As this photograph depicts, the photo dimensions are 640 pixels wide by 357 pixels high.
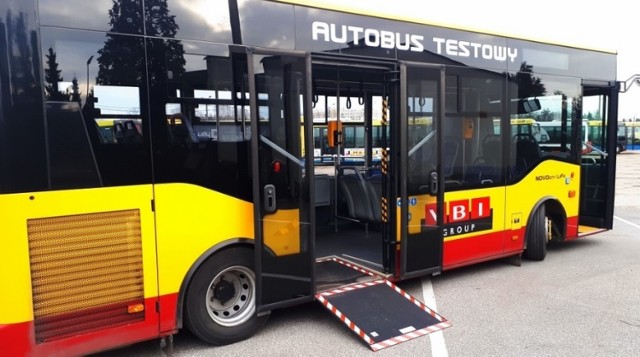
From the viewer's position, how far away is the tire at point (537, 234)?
632 centimetres

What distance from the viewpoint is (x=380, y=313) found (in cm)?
436

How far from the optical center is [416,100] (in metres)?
4.90

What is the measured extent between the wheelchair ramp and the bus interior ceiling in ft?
3.70

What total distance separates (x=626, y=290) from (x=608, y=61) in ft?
10.9

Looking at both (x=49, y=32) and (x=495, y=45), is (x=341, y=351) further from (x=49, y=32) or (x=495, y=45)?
(x=495, y=45)

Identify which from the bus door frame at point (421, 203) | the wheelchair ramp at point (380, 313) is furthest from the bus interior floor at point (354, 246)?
the wheelchair ramp at point (380, 313)

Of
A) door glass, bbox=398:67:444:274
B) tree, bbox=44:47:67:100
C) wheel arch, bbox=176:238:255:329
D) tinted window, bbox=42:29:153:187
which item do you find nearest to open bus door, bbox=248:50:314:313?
wheel arch, bbox=176:238:255:329

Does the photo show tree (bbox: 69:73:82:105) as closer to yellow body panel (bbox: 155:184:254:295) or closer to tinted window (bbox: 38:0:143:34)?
tinted window (bbox: 38:0:143:34)

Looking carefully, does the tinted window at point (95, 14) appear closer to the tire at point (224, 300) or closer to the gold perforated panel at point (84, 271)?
the gold perforated panel at point (84, 271)

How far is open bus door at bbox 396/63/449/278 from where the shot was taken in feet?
16.0

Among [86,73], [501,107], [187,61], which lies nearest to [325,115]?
[501,107]

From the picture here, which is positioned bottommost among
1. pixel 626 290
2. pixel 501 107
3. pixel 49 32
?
pixel 626 290

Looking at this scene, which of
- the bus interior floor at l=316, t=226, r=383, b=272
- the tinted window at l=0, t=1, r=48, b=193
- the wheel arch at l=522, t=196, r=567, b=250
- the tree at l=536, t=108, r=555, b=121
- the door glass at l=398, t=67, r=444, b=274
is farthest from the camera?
the wheel arch at l=522, t=196, r=567, b=250

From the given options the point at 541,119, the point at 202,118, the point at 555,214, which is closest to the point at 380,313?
the point at 202,118
